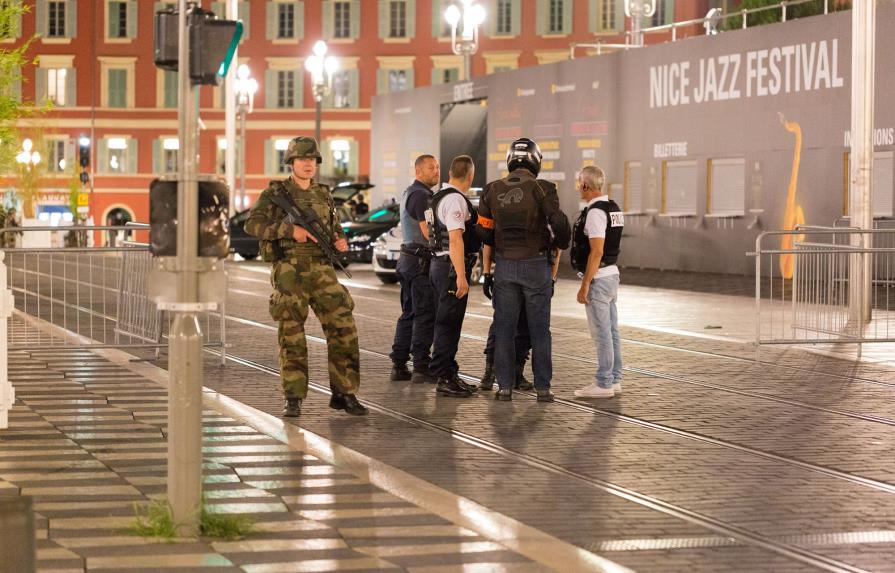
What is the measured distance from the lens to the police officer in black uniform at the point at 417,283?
14398mm

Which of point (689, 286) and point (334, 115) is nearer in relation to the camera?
point (689, 286)

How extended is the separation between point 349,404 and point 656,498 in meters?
3.72

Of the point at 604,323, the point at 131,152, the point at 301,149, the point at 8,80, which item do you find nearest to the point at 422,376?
the point at 604,323

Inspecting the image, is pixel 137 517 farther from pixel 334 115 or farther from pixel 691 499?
pixel 334 115

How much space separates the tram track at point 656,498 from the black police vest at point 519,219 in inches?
48.8

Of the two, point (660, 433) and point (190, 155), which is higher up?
point (190, 155)

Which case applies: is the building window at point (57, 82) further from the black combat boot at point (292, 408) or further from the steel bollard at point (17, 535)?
the steel bollard at point (17, 535)

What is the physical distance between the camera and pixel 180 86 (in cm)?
796

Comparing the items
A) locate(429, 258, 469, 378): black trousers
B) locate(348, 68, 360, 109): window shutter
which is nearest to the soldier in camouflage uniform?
locate(429, 258, 469, 378): black trousers

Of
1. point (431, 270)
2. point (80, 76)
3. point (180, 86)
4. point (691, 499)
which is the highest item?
point (80, 76)

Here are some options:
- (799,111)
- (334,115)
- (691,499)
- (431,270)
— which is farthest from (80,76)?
(691,499)

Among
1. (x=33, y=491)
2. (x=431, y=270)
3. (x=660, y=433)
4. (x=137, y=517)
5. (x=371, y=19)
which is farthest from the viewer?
(x=371, y=19)

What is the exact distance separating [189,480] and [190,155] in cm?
143

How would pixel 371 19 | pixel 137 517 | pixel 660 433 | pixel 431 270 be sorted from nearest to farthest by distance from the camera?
1. pixel 137 517
2. pixel 660 433
3. pixel 431 270
4. pixel 371 19
